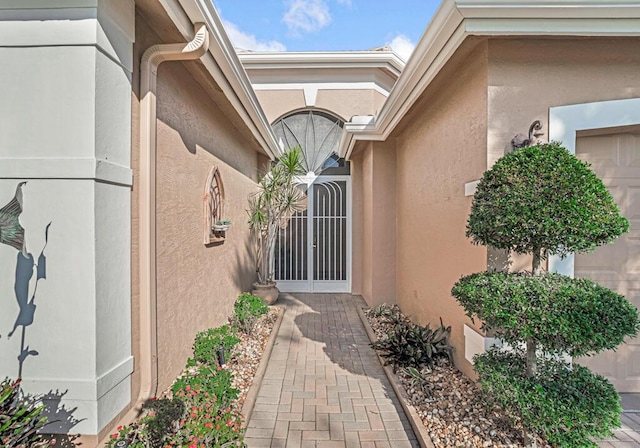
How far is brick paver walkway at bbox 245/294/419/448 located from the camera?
3178mm

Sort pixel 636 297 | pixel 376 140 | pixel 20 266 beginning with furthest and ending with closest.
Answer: pixel 376 140, pixel 636 297, pixel 20 266

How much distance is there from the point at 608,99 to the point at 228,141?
17.7 ft

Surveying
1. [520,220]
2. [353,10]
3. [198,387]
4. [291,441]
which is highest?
[353,10]

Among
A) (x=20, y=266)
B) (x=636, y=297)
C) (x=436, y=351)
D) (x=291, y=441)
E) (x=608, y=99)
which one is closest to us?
(x=20, y=266)

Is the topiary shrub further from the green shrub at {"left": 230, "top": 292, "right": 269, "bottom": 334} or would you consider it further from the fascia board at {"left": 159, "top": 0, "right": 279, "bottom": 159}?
the green shrub at {"left": 230, "top": 292, "right": 269, "bottom": 334}

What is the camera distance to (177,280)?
382 centimetres

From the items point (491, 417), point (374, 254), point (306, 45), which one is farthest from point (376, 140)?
point (491, 417)

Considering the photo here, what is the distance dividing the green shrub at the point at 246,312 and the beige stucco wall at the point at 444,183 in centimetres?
284

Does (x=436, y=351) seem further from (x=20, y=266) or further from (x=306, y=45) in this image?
(x=306, y=45)

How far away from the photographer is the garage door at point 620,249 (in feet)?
11.6

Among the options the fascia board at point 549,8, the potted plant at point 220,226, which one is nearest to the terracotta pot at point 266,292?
the potted plant at point 220,226

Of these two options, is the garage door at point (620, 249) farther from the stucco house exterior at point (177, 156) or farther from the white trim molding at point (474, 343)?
the white trim molding at point (474, 343)

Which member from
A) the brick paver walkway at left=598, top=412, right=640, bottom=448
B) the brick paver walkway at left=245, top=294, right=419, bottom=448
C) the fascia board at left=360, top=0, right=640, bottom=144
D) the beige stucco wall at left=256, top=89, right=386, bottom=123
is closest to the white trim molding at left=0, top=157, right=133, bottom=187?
the brick paver walkway at left=245, top=294, right=419, bottom=448

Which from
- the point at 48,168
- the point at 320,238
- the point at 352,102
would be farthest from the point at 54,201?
the point at 352,102
